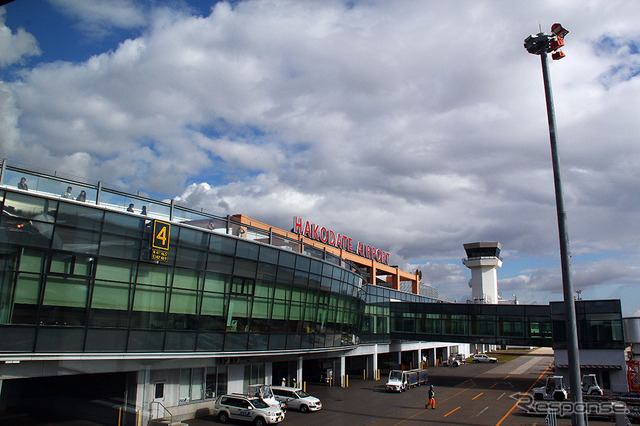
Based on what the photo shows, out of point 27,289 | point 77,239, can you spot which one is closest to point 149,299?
point 77,239

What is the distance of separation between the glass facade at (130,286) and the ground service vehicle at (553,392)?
2146 cm

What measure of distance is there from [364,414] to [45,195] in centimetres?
2431

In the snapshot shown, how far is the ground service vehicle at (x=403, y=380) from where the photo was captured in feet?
144

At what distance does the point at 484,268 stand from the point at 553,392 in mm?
51643

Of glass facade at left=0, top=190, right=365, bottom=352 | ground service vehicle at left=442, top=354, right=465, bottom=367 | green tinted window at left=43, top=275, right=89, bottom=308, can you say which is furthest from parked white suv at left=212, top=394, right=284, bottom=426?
ground service vehicle at left=442, top=354, right=465, bottom=367

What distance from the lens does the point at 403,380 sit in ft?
148

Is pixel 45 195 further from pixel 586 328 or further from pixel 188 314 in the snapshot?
pixel 586 328

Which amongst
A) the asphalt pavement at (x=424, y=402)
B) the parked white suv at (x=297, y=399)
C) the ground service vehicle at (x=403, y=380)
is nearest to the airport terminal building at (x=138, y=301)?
the parked white suv at (x=297, y=399)

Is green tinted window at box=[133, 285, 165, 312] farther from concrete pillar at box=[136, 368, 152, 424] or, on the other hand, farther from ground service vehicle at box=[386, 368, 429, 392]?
ground service vehicle at box=[386, 368, 429, 392]

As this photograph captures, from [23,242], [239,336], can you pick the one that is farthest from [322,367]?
[23,242]

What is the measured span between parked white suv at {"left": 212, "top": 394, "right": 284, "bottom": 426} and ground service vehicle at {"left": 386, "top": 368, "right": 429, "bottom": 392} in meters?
18.3

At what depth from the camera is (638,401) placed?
1335 inches

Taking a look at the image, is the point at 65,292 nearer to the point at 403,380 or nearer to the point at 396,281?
the point at 403,380

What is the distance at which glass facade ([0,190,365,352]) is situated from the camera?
19.9 meters
